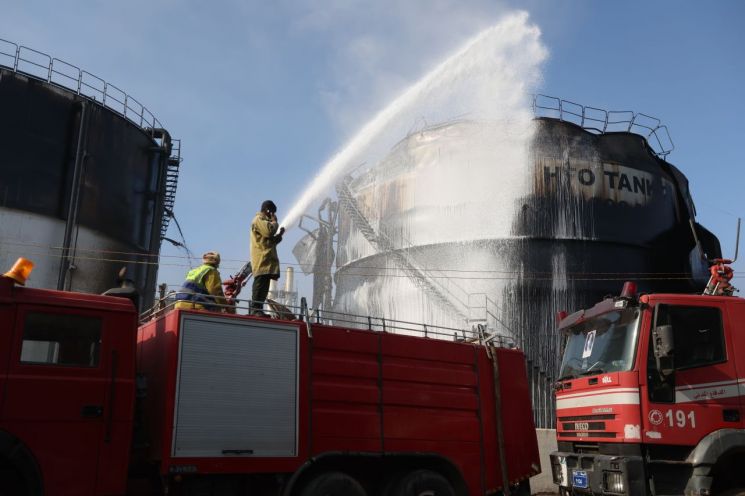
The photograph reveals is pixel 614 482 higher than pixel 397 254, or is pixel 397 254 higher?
pixel 397 254

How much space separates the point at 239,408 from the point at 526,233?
62.1 ft

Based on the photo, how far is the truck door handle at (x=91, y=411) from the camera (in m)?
6.43

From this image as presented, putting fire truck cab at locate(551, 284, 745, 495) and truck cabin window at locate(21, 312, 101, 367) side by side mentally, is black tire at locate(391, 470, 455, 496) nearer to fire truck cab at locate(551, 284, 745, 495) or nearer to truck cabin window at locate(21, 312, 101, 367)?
fire truck cab at locate(551, 284, 745, 495)

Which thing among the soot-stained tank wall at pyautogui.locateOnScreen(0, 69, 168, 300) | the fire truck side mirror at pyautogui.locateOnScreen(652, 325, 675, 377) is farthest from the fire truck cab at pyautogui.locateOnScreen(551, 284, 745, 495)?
the soot-stained tank wall at pyautogui.locateOnScreen(0, 69, 168, 300)

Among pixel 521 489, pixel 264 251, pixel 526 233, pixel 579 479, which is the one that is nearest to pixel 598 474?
pixel 579 479

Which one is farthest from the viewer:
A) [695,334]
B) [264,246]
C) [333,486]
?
[264,246]

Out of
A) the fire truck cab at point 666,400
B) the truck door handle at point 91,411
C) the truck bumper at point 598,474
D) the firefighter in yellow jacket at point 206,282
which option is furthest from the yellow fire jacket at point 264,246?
the truck bumper at point 598,474

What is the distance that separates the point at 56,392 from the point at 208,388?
4.91 feet

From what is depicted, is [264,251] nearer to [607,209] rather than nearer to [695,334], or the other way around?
[695,334]

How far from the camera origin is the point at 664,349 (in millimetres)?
8039

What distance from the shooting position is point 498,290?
80.9ft

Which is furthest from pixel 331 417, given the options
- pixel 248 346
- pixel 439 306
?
pixel 439 306

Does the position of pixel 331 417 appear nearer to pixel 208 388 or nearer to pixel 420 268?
pixel 208 388

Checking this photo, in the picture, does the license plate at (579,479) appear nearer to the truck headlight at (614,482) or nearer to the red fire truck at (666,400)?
the red fire truck at (666,400)
